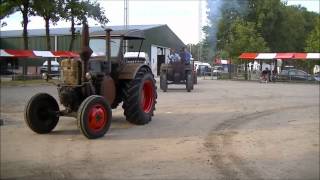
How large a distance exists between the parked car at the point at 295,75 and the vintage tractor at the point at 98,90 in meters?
25.9

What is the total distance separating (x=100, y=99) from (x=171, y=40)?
1818 millimetres

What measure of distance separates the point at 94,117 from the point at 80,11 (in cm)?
374

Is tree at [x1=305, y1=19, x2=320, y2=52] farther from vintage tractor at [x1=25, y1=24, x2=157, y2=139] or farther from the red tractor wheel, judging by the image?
the red tractor wheel

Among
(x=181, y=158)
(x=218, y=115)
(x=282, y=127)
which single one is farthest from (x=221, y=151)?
(x=218, y=115)

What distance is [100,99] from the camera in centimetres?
867

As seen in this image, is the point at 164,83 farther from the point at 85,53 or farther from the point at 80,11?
the point at 80,11

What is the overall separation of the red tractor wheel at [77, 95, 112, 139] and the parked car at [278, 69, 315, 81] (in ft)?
92.2

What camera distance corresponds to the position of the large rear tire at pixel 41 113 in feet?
29.4

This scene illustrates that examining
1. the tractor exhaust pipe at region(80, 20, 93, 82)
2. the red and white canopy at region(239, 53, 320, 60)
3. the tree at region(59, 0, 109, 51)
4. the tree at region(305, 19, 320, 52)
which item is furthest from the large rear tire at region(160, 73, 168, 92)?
the tree at region(305, 19, 320, 52)

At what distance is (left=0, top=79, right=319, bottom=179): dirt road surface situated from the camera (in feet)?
20.2

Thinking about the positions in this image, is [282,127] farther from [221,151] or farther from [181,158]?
[181,158]

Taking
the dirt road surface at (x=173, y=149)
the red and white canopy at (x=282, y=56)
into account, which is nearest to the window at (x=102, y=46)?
the dirt road surface at (x=173, y=149)

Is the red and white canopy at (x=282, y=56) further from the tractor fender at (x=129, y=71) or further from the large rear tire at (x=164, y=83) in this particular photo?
the tractor fender at (x=129, y=71)

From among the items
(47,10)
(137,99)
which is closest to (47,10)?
(47,10)
